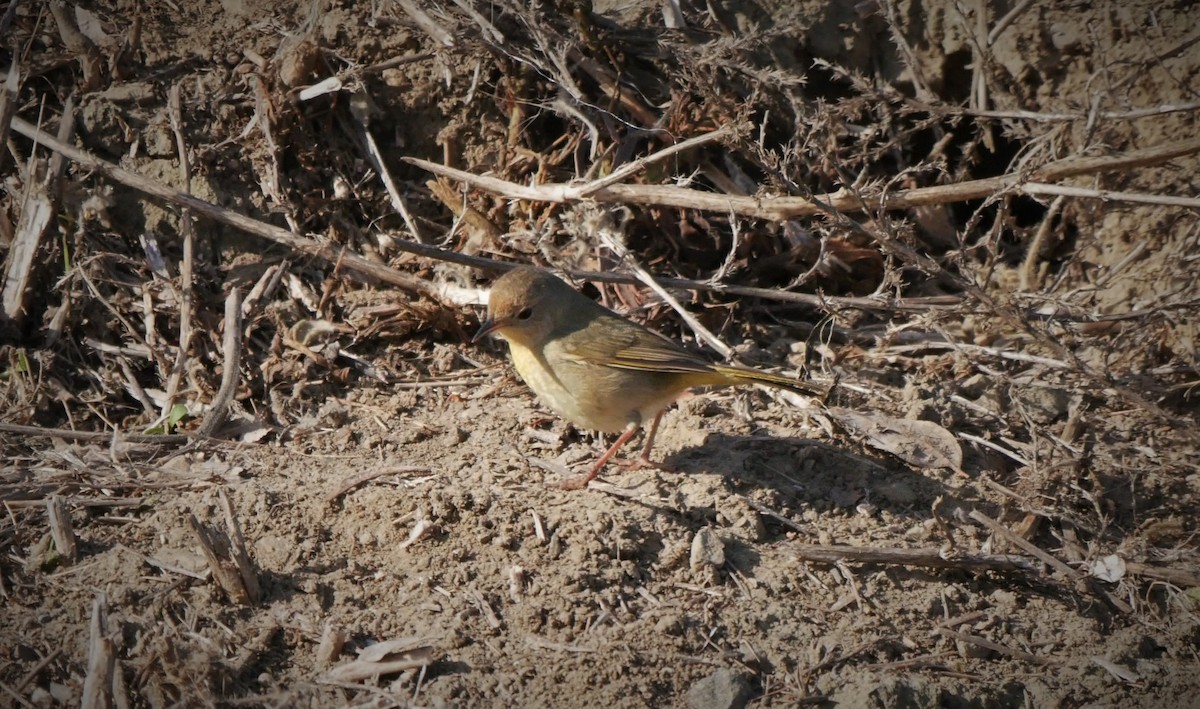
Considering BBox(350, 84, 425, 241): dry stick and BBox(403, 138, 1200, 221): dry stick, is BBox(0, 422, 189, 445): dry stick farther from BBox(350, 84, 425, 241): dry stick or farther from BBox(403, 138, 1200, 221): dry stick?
BBox(403, 138, 1200, 221): dry stick

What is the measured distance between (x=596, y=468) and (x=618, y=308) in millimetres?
1445

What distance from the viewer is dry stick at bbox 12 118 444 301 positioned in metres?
5.88

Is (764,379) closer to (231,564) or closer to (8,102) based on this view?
(231,564)

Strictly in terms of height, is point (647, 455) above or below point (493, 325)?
below

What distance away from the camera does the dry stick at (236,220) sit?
5883 mm

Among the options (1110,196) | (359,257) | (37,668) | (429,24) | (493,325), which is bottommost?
(37,668)

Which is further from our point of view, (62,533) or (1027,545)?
(1027,545)

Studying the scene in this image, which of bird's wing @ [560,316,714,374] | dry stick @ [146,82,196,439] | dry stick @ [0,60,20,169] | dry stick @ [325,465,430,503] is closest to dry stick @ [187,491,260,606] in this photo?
dry stick @ [325,465,430,503]

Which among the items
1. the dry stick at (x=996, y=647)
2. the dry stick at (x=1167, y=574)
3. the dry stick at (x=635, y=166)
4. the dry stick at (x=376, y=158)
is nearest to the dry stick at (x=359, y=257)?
the dry stick at (x=376, y=158)

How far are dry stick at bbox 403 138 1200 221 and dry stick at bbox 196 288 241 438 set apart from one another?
1442 millimetres

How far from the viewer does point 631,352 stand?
541 centimetres

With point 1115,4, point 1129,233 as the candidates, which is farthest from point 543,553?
point 1115,4

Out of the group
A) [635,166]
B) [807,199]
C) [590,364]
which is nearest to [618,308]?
[635,166]

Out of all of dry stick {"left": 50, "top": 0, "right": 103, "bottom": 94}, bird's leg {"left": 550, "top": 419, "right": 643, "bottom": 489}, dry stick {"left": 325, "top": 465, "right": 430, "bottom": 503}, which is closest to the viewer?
dry stick {"left": 325, "top": 465, "right": 430, "bottom": 503}
